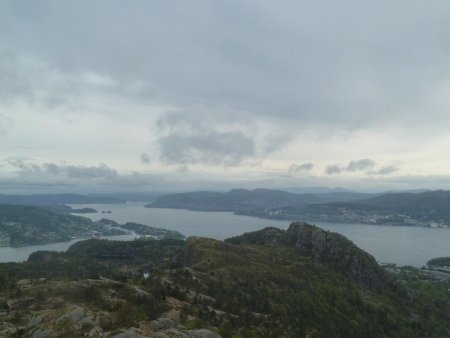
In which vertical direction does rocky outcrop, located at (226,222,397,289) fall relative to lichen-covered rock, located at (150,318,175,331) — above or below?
below

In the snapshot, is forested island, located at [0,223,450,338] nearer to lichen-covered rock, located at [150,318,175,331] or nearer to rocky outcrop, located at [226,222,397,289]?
lichen-covered rock, located at [150,318,175,331]

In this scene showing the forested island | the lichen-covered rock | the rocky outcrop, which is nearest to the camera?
the lichen-covered rock

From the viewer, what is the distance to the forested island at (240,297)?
45.9 meters

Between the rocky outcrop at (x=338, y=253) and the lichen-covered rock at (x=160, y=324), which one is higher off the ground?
the lichen-covered rock at (x=160, y=324)

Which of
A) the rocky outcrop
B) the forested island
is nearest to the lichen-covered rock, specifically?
the forested island

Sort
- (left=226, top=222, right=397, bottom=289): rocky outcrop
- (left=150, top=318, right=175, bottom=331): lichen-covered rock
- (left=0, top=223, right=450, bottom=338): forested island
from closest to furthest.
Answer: (left=150, top=318, right=175, bottom=331): lichen-covered rock < (left=0, top=223, right=450, bottom=338): forested island < (left=226, top=222, right=397, bottom=289): rocky outcrop

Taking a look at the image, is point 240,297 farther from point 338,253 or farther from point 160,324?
point 338,253

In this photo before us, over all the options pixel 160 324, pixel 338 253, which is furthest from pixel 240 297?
pixel 338 253

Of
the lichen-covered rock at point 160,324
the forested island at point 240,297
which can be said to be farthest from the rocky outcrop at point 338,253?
the lichen-covered rock at point 160,324

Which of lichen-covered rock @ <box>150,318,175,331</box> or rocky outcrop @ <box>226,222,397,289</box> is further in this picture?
rocky outcrop @ <box>226,222,397,289</box>

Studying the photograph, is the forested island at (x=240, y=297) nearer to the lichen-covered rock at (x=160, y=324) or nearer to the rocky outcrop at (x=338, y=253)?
the lichen-covered rock at (x=160, y=324)

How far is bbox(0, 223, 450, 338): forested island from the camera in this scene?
45875 mm

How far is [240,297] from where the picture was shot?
85.4 m

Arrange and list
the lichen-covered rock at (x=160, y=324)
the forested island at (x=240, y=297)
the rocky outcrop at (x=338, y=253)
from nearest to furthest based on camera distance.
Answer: the lichen-covered rock at (x=160, y=324)
the forested island at (x=240, y=297)
the rocky outcrop at (x=338, y=253)
